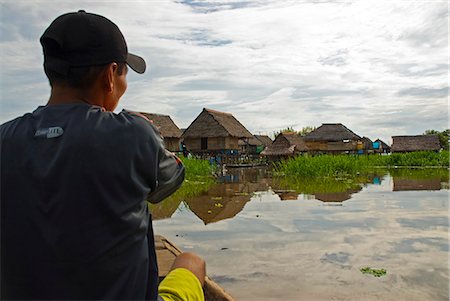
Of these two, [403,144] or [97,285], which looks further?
[403,144]

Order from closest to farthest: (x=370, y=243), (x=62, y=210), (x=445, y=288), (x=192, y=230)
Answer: (x=62, y=210), (x=445, y=288), (x=370, y=243), (x=192, y=230)

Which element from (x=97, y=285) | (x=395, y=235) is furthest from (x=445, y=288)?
(x=97, y=285)

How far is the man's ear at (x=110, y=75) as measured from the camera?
1293mm

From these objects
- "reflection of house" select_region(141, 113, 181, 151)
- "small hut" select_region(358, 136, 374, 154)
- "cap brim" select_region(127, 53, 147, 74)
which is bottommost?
"cap brim" select_region(127, 53, 147, 74)

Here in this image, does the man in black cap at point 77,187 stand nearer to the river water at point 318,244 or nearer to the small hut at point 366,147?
the river water at point 318,244

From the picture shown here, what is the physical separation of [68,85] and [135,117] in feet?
0.80

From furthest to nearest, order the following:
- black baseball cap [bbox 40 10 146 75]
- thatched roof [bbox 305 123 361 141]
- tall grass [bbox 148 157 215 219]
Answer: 1. thatched roof [bbox 305 123 361 141]
2. tall grass [bbox 148 157 215 219]
3. black baseball cap [bbox 40 10 146 75]

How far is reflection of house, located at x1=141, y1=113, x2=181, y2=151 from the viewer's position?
91.3 ft

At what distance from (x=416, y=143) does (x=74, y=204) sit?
144ft

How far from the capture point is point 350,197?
33.4 ft

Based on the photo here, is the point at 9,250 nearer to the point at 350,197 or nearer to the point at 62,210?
the point at 62,210

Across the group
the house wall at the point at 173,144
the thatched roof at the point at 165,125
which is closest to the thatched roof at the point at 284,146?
the house wall at the point at 173,144

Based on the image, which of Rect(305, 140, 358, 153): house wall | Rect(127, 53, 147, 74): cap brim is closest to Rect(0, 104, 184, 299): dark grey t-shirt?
Rect(127, 53, 147, 74): cap brim

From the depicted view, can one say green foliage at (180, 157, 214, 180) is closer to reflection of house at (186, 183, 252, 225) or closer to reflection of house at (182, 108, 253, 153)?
reflection of house at (186, 183, 252, 225)
